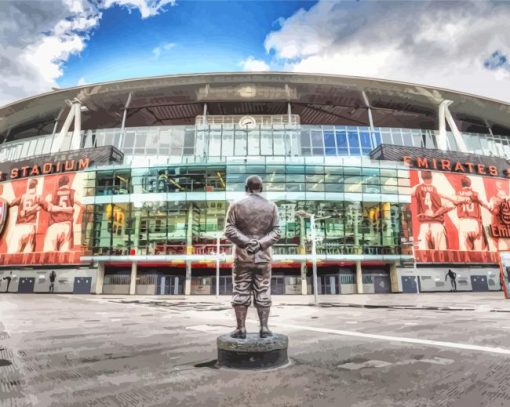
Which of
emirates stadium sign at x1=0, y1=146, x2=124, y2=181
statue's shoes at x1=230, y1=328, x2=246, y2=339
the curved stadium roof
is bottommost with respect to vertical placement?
statue's shoes at x1=230, y1=328, x2=246, y2=339

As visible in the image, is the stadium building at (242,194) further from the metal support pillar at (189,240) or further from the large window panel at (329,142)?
the large window panel at (329,142)

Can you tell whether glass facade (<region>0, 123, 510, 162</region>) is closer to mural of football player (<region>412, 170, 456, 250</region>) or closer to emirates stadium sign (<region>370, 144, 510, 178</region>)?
emirates stadium sign (<region>370, 144, 510, 178</region>)

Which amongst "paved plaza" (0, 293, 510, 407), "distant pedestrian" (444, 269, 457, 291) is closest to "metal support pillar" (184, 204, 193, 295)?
"distant pedestrian" (444, 269, 457, 291)

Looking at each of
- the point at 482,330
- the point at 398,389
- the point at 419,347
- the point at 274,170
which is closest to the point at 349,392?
A: the point at 398,389

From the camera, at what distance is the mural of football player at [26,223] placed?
3656cm

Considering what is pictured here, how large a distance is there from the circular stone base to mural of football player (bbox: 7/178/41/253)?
39950mm

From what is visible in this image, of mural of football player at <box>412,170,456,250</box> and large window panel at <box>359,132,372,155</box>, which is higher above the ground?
large window panel at <box>359,132,372,155</box>

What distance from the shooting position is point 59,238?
116ft

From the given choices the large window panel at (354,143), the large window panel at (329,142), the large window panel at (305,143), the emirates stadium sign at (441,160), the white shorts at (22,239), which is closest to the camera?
the white shorts at (22,239)

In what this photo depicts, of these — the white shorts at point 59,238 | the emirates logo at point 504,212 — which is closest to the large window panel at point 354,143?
the emirates logo at point 504,212

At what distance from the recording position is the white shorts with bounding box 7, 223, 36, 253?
36.4 meters

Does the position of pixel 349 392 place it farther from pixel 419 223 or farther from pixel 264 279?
pixel 419 223

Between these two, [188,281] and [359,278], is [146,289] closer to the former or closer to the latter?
[188,281]

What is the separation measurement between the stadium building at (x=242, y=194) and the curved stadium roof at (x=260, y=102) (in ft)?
0.89
